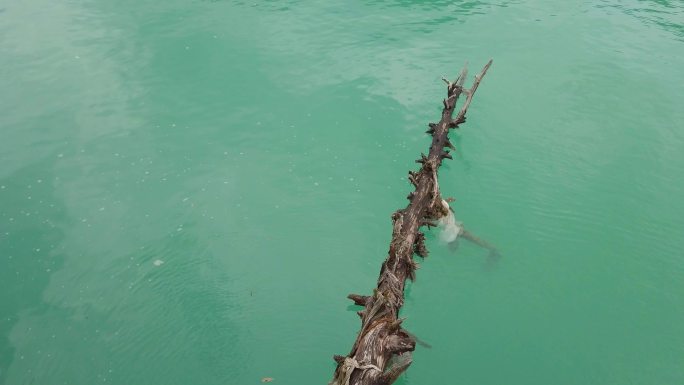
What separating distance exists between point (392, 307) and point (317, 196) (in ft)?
9.97

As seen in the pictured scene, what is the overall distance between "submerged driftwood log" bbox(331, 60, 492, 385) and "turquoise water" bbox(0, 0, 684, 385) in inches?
34.8

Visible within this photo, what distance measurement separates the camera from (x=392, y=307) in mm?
3465

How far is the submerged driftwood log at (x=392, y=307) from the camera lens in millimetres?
2924

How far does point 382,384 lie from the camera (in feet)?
9.64

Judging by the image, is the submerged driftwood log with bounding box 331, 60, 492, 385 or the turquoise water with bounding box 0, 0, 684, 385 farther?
the turquoise water with bounding box 0, 0, 684, 385

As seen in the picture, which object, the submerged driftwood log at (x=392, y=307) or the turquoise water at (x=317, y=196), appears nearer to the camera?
the submerged driftwood log at (x=392, y=307)

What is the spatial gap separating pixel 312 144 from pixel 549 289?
360 centimetres

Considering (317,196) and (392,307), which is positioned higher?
(392,307)

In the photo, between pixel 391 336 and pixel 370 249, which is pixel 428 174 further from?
pixel 391 336

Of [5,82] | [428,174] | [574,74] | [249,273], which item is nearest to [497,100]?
[574,74]

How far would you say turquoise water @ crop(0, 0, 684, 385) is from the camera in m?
4.75

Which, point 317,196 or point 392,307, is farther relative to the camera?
point 317,196

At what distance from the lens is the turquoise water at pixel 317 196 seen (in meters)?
4.75

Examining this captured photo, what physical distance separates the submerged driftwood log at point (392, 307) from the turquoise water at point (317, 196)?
88 centimetres
